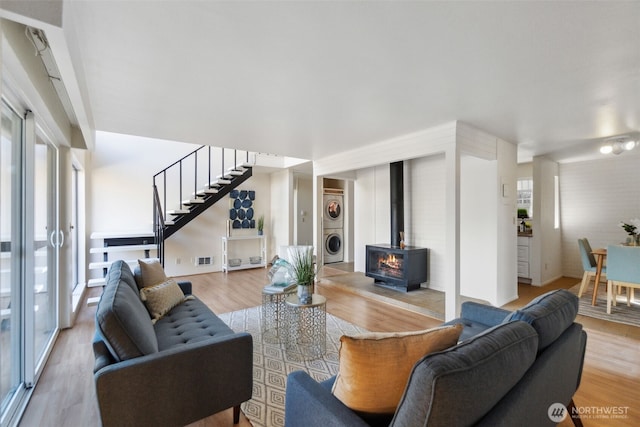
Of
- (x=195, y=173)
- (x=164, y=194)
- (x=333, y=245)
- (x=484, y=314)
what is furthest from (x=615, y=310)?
(x=164, y=194)

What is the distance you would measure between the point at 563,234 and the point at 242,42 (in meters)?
6.92

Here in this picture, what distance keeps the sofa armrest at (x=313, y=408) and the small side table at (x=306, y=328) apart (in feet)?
4.30

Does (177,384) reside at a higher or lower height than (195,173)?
lower

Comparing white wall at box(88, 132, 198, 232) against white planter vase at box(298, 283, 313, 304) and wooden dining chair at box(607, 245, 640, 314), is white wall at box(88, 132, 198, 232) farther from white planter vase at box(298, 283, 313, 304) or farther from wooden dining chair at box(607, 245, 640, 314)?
wooden dining chair at box(607, 245, 640, 314)

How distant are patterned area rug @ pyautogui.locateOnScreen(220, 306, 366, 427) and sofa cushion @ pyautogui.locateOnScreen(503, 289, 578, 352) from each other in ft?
5.12

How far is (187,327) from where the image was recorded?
7.25 ft

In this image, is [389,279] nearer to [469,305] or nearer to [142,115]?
[469,305]

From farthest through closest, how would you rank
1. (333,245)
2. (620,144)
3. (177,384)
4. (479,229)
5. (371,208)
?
1. (333,245)
2. (371,208)
3. (479,229)
4. (620,144)
5. (177,384)

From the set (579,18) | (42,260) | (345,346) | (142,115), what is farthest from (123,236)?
(579,18)

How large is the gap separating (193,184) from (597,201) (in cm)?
802

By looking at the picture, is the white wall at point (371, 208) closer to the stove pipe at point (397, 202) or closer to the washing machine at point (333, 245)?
the stove pipe at point (397, 202)

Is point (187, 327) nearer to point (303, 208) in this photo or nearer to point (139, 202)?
point (139, 202)

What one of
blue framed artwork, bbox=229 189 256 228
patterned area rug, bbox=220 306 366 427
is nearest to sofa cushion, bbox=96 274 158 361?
patterned area rug, bbox=220 306 366 427

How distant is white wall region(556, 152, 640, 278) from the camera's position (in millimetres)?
5082
